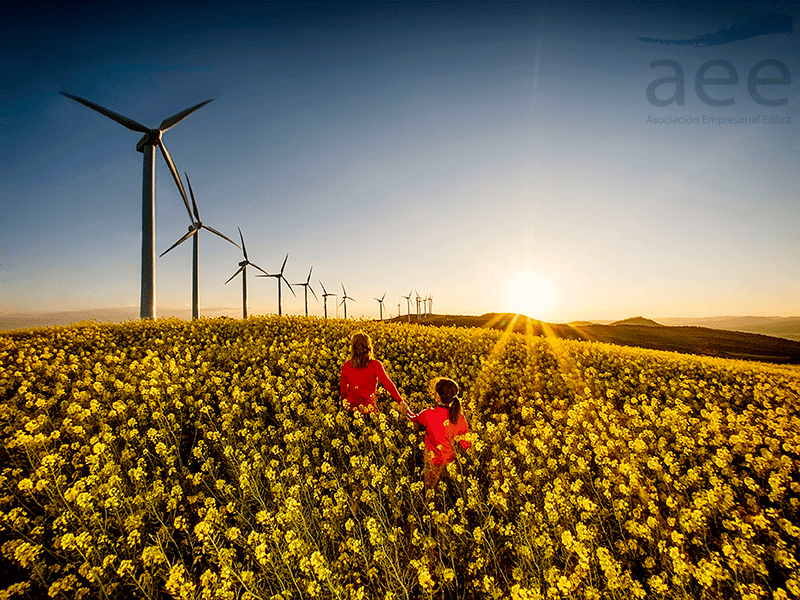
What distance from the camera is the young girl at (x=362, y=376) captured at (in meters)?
7.61

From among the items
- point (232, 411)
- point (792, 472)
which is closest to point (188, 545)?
point (232, 411)

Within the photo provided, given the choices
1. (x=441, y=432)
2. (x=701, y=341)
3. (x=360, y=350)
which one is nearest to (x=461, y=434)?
(x=441, y=432)

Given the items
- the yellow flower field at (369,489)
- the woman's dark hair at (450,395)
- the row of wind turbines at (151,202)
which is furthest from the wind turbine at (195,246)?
the woman's dark hair at (450,395)

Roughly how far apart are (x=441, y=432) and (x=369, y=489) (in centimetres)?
151

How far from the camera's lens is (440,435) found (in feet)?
20.1

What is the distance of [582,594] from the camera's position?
4.31 metres

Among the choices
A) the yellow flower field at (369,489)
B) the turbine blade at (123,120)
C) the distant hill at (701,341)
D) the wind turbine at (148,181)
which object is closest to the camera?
the yellow flower field at (369,489)

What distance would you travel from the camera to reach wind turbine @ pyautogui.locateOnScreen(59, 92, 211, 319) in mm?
19844

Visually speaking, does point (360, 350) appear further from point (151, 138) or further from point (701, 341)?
point (701, 341)

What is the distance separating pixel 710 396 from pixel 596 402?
437cm

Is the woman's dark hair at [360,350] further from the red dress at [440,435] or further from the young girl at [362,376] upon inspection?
the red dress at [440,435]

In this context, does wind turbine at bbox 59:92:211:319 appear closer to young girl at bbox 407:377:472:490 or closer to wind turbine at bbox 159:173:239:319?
wind turbine at bbox 159:173:239:319

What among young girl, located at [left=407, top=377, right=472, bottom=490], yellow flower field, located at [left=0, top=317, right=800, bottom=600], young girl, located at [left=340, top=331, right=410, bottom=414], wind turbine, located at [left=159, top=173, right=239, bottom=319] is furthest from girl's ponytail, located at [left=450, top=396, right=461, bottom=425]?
wind turbine, located at [left=159, top=173, right=239, bottom=319]

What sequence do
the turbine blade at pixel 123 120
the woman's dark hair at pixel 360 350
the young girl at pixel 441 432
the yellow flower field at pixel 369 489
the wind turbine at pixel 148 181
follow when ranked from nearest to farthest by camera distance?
the yellow flower field at pixel 369 489 < the young girl at pixel 441 432 < the woman's dark hair at pixel 360 350 < the wind turbine at pixel 148 181 < the turbine blade at pixel 123 120
